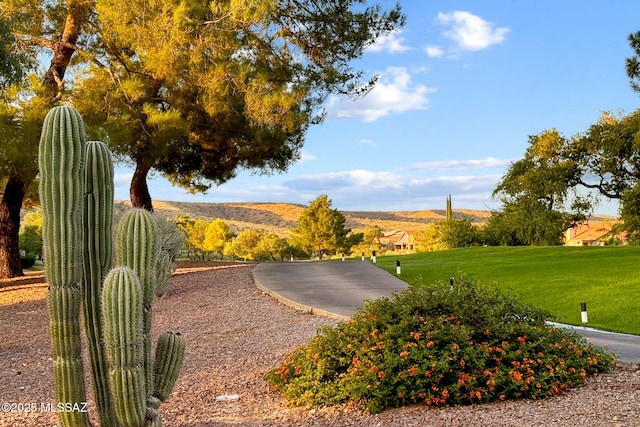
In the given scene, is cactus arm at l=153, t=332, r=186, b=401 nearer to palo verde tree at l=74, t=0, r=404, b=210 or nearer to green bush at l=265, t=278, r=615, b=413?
green bush at l=265, t=278, r=615, b=413

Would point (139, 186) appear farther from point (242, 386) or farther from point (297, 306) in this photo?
point (242, 386)

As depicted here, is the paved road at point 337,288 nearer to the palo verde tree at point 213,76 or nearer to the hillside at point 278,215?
the palo verde tree at point 213,76

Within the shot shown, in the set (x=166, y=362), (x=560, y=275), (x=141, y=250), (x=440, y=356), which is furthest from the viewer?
(x=560, y=275)

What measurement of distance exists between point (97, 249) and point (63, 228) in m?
0.36

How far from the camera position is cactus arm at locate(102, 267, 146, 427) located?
386cm

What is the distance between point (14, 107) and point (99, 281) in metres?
13.7

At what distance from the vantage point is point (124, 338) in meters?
3.90

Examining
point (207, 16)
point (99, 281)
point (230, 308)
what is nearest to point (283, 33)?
point (207, 16)

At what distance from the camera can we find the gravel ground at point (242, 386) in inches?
212

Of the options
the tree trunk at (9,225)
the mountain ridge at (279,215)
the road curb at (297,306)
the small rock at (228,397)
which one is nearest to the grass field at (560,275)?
the small rock at (228,397)

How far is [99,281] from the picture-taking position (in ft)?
14.1

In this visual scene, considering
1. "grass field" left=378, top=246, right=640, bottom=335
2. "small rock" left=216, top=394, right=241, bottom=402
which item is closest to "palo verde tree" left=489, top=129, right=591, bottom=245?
"grass field" left=378, top=246, right=640, bottom=335

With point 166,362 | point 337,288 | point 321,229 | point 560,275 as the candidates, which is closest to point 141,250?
point 166,362

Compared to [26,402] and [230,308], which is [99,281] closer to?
[26,402]
